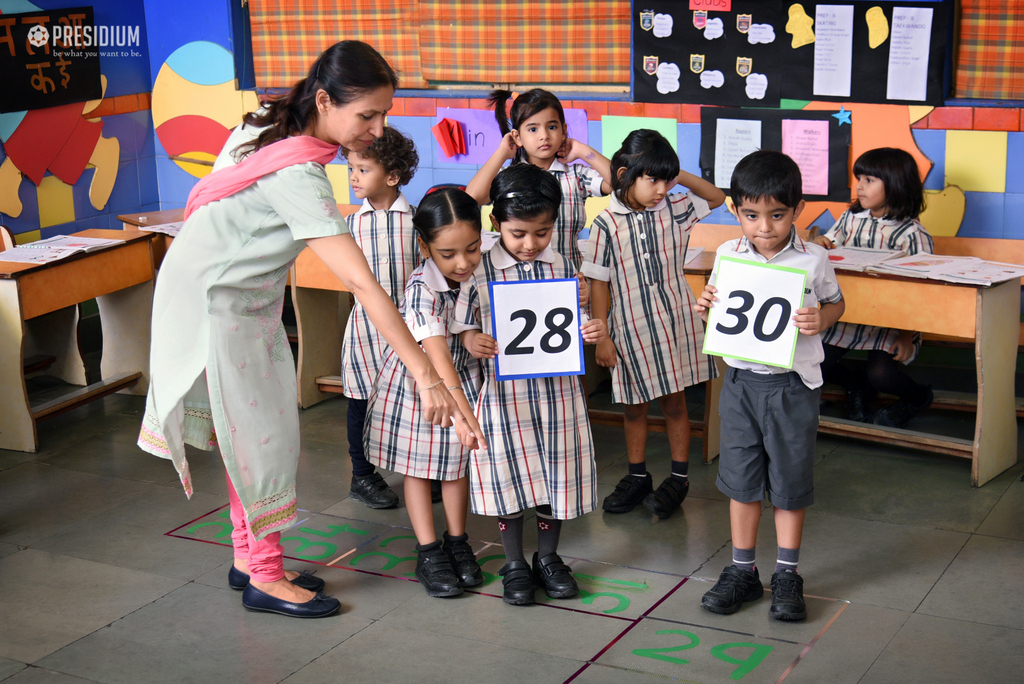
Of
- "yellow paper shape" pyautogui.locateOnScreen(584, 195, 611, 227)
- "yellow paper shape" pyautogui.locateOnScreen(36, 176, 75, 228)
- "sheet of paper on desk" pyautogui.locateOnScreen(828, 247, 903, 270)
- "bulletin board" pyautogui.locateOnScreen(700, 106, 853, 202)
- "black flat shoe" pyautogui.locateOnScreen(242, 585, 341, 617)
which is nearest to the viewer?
"black flat shoe" pyautogui.locateOnScreen(242, 585, 341, 617)

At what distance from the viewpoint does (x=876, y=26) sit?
4.58m

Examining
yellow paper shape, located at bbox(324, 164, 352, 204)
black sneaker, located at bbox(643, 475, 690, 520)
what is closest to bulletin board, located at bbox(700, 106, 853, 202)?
black sneaker, located at bbox(643, 475, 690, 520)

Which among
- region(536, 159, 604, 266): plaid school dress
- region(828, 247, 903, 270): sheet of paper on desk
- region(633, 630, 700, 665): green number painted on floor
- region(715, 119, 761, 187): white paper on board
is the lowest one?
region(633, 630, 700, 665): green number painted on floor

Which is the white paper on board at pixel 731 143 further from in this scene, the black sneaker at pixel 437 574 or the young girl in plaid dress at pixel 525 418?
the black sneaker at pixel 437 574

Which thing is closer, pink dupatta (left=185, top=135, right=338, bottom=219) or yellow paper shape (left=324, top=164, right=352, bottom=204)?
pink dupatta (left=185, top=135, right=338, bottom=219)

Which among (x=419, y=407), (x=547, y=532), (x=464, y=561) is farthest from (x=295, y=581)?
(x=547, y=532)

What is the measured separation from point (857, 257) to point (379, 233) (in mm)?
1958

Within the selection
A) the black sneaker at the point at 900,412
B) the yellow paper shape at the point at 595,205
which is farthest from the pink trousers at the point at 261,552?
the yellow paper shape at the point at 595,205

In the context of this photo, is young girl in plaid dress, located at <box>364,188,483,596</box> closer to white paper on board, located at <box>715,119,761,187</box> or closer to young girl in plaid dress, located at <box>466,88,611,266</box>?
young girl in plaid dress, located at <box>466,88,611,266</box>

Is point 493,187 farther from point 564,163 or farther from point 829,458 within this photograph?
point 829,458

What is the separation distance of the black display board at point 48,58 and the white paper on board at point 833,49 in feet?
13.0

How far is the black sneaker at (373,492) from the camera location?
3.72 metres

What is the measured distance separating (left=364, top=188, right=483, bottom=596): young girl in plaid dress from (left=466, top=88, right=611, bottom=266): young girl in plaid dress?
2.43ft

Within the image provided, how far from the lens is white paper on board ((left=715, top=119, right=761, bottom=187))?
494 centimetres
